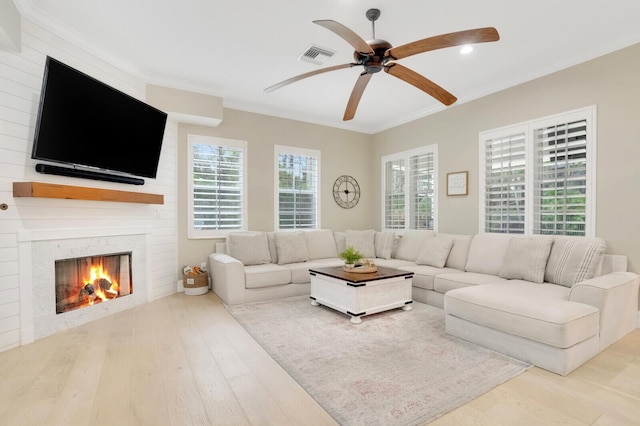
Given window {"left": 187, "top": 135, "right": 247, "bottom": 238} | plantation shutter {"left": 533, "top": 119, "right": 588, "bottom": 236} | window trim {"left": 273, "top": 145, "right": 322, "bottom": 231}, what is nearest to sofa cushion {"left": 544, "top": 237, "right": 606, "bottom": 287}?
plantation shutter {"left": 533, "top": 119, "right": 588, "bottom": 236}

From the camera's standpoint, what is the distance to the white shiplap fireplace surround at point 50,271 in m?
2.82

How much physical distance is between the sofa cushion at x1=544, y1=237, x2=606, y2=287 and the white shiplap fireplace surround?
4.88 meters

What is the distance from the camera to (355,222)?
21.0 ft

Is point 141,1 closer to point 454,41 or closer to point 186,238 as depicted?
point 454,41

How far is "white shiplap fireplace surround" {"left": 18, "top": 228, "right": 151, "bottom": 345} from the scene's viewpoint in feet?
9.25

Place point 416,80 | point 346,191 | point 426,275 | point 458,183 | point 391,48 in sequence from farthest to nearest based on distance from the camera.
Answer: point 346,191, point 458,183, point 426,275, point 416,80, point 391,48

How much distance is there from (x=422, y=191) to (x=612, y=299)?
3.14 m

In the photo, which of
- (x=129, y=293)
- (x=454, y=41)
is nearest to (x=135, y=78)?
(x=129, y=293)

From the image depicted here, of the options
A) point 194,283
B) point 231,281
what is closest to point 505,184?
point 231,281

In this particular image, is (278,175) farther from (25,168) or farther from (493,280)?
(493,280)

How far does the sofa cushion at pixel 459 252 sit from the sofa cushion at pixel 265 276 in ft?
7.49

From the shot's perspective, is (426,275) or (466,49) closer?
(466,49)

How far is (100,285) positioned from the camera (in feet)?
12.0

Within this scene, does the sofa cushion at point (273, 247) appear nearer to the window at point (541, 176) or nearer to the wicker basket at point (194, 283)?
the wicker basket at point (194, 283)
